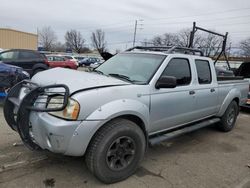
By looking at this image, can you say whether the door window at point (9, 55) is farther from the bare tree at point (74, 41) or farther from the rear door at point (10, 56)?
the bare tree at point (74, 41)

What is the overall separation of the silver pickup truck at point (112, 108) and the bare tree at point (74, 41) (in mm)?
89969

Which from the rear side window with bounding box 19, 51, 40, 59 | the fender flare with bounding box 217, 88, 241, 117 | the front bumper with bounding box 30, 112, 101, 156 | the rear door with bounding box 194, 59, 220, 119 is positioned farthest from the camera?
the rear side window with bounding box 19, 51, 40, 59

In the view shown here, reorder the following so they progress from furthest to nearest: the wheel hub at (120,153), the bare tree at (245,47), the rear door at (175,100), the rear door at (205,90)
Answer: the bare tree at (245,47)
the rear door at (205,90)
the rear door at (175,100)
the wheel hub at (120,153)

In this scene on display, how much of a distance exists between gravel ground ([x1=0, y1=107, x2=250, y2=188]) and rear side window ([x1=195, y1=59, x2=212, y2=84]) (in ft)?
4.25

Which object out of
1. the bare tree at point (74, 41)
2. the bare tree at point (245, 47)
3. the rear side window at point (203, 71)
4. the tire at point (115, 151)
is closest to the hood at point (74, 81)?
the tire at point (115, 151)

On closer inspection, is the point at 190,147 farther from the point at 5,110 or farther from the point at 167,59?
the point at 5,110

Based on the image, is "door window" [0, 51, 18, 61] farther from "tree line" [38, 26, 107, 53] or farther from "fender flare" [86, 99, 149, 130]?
"tree line" [38, 26, 107, 53]

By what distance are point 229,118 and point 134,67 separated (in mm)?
3199

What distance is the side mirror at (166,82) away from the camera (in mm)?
3334

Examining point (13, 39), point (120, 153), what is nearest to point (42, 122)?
point (120, 153)

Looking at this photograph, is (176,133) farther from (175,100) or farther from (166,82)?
(166,82)

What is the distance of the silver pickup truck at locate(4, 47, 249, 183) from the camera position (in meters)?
2.67

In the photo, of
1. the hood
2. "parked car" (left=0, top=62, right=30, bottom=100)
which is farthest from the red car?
the hood

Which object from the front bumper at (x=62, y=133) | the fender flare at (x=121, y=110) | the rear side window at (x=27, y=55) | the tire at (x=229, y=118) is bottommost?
the tire at (x=229, y=118)
